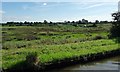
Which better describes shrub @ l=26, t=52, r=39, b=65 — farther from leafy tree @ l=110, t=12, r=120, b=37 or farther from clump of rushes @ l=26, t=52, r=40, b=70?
leafy tree @ l=110, t=12, r=120, b=37

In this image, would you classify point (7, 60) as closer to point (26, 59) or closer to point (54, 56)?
point (26, 59)

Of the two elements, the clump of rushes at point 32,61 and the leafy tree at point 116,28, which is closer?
the clump of rushes at point 32,61

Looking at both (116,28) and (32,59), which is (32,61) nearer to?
(32,59)

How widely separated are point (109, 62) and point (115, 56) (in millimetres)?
4685

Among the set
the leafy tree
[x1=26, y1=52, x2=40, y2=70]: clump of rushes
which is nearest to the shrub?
Result: [x1=26, y1=52, x2=40, y2=70]: clump of rushes

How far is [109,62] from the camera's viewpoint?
33.5 m

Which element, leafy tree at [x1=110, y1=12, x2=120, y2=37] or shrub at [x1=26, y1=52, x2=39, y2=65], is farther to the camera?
leafy tree at [x1=110, y1=12, x2=120, y2=37]

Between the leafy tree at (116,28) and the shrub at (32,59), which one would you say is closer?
the shrub at (32,59)

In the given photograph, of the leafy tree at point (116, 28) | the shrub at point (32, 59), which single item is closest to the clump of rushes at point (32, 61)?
the shrub at point (32, 59)

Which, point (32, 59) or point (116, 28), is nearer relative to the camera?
point (32, 59)

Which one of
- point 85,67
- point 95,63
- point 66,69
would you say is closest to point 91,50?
point 95,63

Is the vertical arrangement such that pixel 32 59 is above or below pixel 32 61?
above

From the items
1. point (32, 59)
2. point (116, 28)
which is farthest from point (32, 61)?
point (116, 28)

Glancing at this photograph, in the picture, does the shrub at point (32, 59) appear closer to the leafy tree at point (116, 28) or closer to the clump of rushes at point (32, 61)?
the clump of rushes at point (32, 61)
